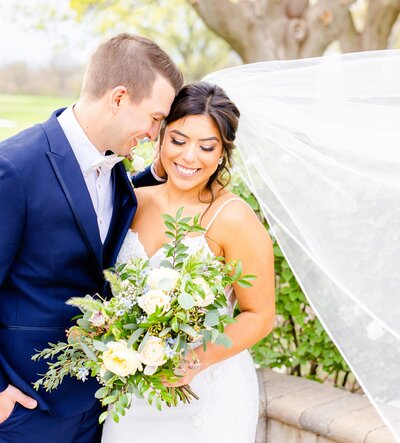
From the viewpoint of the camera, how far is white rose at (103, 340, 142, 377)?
7.84 ft

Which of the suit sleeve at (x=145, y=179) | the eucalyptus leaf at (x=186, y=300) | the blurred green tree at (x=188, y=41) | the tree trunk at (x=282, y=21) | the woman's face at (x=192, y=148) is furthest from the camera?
the blurred green tree at (x=188, y=41)

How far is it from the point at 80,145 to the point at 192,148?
462 millimetres

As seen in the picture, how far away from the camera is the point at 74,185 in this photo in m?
2.60

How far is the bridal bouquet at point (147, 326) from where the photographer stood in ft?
7.87

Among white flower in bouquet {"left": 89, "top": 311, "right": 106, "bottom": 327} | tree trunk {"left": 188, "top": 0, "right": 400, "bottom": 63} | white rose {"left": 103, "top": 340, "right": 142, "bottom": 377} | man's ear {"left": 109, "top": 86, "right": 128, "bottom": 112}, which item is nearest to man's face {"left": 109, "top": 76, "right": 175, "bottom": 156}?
man's ear {"left": 109, "top": 86, "right": 128, "bottom": 112}

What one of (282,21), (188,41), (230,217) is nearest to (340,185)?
(230,217)

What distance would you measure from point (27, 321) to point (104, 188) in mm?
591

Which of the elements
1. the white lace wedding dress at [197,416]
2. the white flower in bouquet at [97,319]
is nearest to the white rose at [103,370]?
the white flower in bouquet at [97,319]

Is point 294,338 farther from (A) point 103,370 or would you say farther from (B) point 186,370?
(A) point 103,370

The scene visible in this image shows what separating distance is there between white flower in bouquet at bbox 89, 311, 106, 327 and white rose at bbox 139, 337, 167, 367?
17 cm

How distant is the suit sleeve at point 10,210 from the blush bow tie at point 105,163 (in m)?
0.33

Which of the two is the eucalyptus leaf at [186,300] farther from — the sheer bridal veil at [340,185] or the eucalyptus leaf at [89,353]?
the sheer bridal veil at [340,185]

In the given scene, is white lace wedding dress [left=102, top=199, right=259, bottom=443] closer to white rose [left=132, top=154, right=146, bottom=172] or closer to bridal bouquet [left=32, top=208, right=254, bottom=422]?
white rose [left=132, top=154, right=146, bottom=172]

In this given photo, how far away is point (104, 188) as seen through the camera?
2.86 metres
